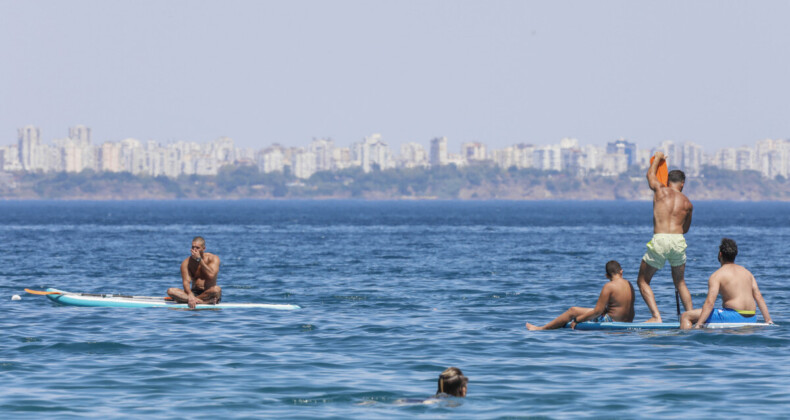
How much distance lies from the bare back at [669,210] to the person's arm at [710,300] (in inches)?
47.4

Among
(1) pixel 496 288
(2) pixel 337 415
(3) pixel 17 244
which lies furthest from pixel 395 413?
(3) pixel 17 244

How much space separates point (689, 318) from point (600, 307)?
162 centimetres

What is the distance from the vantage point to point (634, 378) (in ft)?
52.3

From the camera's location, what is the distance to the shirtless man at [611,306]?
20.0 meters

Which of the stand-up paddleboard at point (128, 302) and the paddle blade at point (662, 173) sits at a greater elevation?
the paddle blade at point (662, 173)

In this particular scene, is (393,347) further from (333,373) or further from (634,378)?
(634,378)

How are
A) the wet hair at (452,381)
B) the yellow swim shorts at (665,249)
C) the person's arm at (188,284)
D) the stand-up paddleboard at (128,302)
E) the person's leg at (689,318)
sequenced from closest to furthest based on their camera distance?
1. the wet hair at (452,381)
2. the yellow swim shorts at (665,249)
3. the person's leg at (689,318)
4. the person's arm at (188,284)
5. the stand-up paddleboard at (128,302)

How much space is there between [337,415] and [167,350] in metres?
5.96

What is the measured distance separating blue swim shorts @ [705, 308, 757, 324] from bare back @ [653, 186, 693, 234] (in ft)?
5.37

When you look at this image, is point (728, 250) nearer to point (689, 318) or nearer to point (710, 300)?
point (710, 300)

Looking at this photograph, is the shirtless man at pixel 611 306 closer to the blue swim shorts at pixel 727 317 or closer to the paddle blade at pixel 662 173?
the blue swim shorts at pixel 727 317

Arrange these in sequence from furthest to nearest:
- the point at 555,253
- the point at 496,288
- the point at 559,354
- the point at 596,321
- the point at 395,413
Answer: the point at 555,253 < the point at 496,288 < the point at 596,321 < the point at 559,354 < the point at 395,413

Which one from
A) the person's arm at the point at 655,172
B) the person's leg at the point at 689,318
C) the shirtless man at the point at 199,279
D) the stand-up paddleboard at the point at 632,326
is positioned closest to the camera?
the person's arm at the point at 655,172

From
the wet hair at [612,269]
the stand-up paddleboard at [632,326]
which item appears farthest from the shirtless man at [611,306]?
the stand-up paddleboard at [632,326]
